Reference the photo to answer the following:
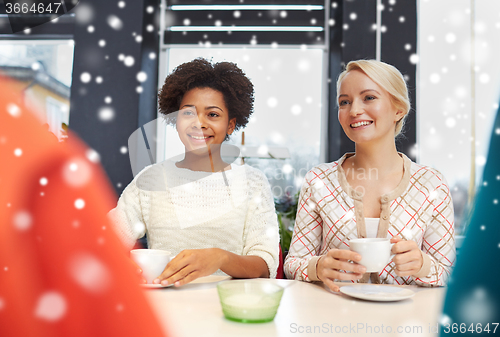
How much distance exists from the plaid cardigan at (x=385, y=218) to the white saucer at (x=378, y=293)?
243mm

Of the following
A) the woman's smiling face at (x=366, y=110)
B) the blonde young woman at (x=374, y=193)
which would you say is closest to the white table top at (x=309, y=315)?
the blonde young woman at (x=374, y=193)

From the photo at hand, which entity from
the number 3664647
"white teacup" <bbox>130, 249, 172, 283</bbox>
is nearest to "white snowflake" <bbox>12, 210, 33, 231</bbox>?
"white teacup" <bbox>130, 249, 172, 283</bbox>

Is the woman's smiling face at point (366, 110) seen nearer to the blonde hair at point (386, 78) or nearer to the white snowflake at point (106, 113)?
the blonde hair at point (386, 78)

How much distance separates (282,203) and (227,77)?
4.71 feet

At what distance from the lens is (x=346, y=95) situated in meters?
1.16

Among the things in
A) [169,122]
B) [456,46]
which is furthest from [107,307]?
[456,46]

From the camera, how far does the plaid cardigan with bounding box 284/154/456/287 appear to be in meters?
1.06

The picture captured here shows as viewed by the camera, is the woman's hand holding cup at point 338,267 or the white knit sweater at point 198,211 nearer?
the woman's hand holding cup at point 338,267

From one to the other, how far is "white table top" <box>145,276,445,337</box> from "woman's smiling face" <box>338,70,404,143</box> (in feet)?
1.73

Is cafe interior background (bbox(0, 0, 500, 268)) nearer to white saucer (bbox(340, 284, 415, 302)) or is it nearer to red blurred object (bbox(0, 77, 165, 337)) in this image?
white saucer (bbox(340, 284, 415, 302))

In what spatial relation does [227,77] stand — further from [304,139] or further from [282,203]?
[304,139]

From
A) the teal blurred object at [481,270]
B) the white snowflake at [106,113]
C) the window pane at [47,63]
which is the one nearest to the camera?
the teal blurred object at [481,270]

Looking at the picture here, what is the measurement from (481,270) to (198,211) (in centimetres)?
108

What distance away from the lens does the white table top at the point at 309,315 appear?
52 centimetres
